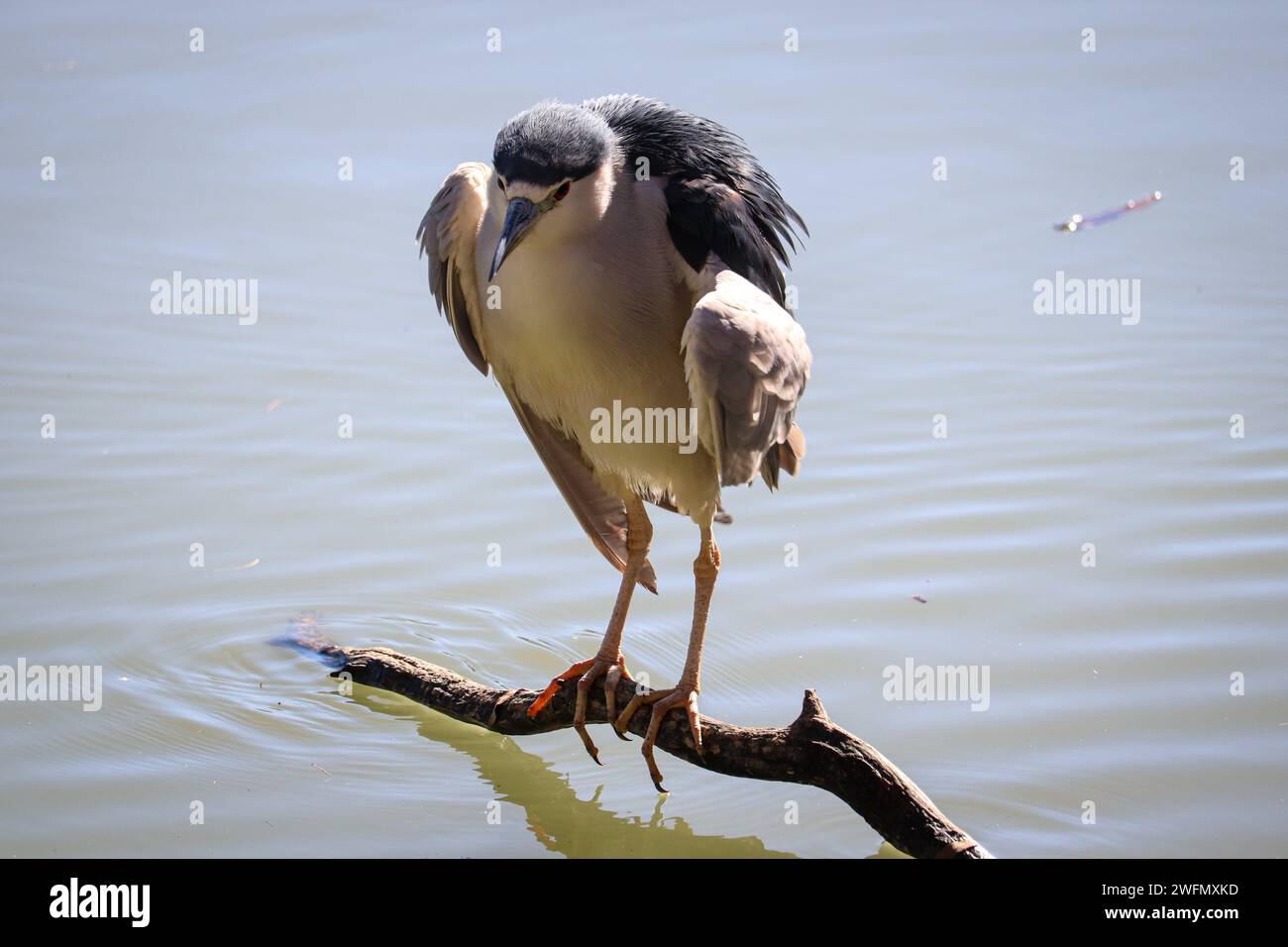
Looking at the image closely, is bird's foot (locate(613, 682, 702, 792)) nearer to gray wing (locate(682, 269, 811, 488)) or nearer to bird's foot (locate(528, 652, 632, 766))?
bird's foot (locate(528, 652, 632, 766))

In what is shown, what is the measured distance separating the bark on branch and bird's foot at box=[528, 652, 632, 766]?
25 mm

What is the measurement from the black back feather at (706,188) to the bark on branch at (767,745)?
1.19 meters

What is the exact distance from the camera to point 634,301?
12.6ft

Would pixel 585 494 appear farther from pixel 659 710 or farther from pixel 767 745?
pixel 767 745

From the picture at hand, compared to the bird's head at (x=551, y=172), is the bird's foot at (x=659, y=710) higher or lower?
lower

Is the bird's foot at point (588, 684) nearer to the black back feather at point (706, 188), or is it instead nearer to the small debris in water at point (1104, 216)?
the black back feather at point (706, 188)

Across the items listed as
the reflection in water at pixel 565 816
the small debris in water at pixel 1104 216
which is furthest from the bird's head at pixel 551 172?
the small debris in water at pixel 1104 216

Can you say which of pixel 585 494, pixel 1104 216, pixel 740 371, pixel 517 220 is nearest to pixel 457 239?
pixel 517 220

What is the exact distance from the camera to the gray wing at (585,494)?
442cm

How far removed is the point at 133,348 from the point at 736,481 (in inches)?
179

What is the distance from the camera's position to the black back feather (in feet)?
12.6

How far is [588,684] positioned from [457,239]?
1.31 metres

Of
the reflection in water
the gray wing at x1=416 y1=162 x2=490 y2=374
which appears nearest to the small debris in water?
the gray wing at x1=416 y1=162 x2=490 y2=374

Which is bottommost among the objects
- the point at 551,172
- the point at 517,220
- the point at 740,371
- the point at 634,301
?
the point at 740,371
